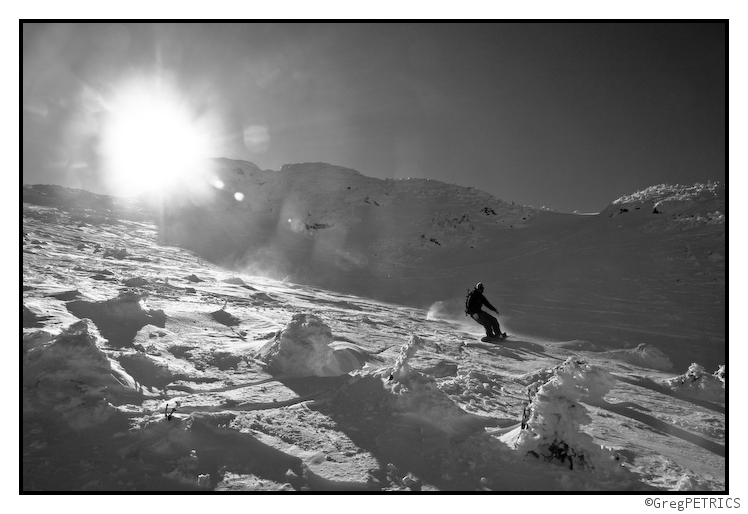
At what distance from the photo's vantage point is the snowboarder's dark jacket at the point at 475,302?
9.90 metres

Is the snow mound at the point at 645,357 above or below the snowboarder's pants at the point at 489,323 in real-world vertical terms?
below

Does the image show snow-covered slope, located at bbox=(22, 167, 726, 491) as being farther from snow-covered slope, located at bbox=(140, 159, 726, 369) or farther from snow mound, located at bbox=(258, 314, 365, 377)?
snow-covered slope, located at bbox=(140, 159, 726, 369)

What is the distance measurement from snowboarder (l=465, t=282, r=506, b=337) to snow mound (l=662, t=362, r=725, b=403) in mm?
3755

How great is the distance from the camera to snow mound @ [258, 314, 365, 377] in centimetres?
542

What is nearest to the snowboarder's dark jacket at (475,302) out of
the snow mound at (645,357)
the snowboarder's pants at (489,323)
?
the snowboarder's pants at (489,323)

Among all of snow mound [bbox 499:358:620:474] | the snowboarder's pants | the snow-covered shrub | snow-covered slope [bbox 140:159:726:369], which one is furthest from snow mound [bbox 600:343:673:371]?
the snow-covered shrub

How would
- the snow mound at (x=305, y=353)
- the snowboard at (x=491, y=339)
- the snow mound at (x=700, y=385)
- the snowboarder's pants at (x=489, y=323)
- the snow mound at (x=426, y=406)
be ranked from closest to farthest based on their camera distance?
1. the snow mound at (x=426, y=406)
2. the snow mound at (x=305, y=353)
3. the snow mound at (x=700, y=385)
4. the snowboard at (x=491, y=339)
5. the snowboarder's pants at (x=489, y=323)

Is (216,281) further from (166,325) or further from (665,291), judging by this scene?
(665,291)

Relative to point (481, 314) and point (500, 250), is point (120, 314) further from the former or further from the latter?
point (500, 250)

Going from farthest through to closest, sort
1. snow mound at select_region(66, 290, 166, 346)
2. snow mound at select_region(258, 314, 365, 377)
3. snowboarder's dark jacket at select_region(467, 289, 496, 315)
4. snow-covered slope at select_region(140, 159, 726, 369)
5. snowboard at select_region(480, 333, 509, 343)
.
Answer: snow-covered slope at select_region(140, 159, 726, 369), snowboarder's dark jacket at select_region(467, 289, 496, 315), snowboard at select_region(480, 333, 509, 343), snow mound at select_region(66, 290, 166, 346), snow mound at select_region(258, 314, 365, 377)

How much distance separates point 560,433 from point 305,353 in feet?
11.0

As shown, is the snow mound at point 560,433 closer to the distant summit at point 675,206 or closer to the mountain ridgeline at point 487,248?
the mountain ridgeline at point 487,248

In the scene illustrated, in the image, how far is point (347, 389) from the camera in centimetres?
489

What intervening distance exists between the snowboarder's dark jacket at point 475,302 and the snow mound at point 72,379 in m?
7.62
